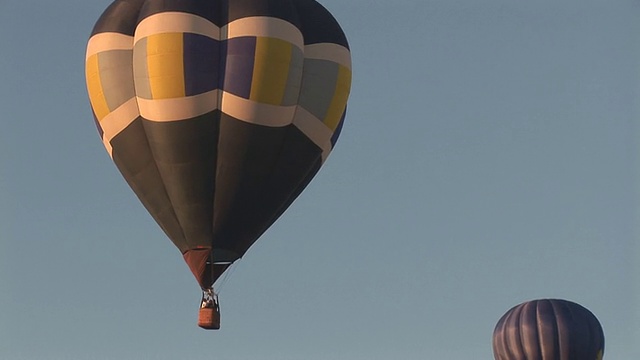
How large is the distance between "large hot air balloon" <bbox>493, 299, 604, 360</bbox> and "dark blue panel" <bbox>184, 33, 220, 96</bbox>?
19184 millimetres

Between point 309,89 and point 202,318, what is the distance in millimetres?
4755

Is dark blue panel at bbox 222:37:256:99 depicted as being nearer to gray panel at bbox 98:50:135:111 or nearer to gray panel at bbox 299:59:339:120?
gray panel at bbox 299:59:339:120

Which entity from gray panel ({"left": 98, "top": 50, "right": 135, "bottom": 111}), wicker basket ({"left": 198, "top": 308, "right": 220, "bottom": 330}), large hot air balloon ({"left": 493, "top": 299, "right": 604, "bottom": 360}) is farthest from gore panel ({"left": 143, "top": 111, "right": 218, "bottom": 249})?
large hot air balloon ({"left": 493, "top": 299, "right": 604, "bottom": 360})

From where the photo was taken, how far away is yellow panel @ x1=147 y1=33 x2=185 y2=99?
31734 mm

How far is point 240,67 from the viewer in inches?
1254

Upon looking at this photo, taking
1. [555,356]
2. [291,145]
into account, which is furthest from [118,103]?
[555,356]

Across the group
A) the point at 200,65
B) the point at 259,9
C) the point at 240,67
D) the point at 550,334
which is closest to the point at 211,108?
the point at 200,65

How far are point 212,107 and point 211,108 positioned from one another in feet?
0.09

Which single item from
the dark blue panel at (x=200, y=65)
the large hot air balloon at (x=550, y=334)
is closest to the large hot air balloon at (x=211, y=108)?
the dark blue panel at (x=200, y=65)

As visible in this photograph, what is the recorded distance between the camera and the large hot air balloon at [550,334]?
47.9 meters

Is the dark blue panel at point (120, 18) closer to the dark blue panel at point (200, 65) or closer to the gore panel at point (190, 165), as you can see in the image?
the dark blue panel at point (200, 65)

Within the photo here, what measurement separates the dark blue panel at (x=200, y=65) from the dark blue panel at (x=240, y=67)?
21cm

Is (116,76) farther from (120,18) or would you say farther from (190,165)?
(190,165)

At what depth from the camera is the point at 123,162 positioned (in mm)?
32875
